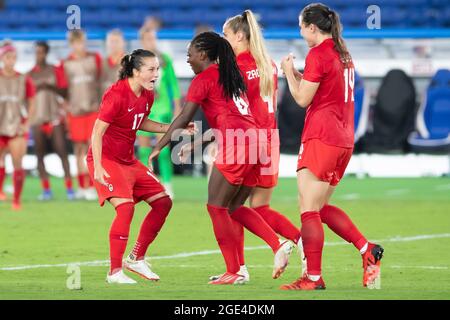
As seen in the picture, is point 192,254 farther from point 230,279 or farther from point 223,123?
point 223,123

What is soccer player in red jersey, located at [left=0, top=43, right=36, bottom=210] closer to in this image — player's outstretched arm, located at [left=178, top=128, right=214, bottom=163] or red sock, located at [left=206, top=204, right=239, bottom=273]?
player's outstretched arm, located at [left=178, top=128, right=214, bottom=163]

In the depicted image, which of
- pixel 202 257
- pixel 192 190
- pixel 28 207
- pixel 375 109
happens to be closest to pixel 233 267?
pixel 202 257

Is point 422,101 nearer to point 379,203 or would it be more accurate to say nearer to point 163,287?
point 379,203

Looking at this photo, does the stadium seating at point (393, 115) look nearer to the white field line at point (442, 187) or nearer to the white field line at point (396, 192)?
the white field line at point (442, 187)

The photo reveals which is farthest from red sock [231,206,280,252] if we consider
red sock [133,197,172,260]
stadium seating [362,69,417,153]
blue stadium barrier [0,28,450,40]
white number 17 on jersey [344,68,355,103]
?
blue stadium barrier [0,28,450,40]

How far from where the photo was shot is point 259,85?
960 cm

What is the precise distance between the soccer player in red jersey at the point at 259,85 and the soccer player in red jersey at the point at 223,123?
29cm

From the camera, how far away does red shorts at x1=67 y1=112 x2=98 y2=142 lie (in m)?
17.4

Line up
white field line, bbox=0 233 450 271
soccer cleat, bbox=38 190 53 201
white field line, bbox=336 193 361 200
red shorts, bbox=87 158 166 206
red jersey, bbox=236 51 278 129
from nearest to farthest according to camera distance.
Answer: red shorts, bbox=87 158 166 206 < red jersey, bbox=236 51 278 129 < white field line, bbox=0 233 450 271 < white field line, bbox=336 193 361 200 < soccer cleat, bbox=38 190 53 201

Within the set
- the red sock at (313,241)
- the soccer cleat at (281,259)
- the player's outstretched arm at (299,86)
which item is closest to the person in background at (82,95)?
the soccer cleat at (281,259)

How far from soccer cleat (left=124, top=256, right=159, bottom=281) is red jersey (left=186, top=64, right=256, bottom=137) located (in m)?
1.20

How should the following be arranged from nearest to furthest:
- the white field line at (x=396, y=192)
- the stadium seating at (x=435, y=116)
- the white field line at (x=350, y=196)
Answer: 1. the white field line at (x=350, y=196)
2. the white field line at (x=396, y=192)
3. the stadium seating at (x=435, y=116)

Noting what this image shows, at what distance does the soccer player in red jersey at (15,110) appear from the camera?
15867mm
